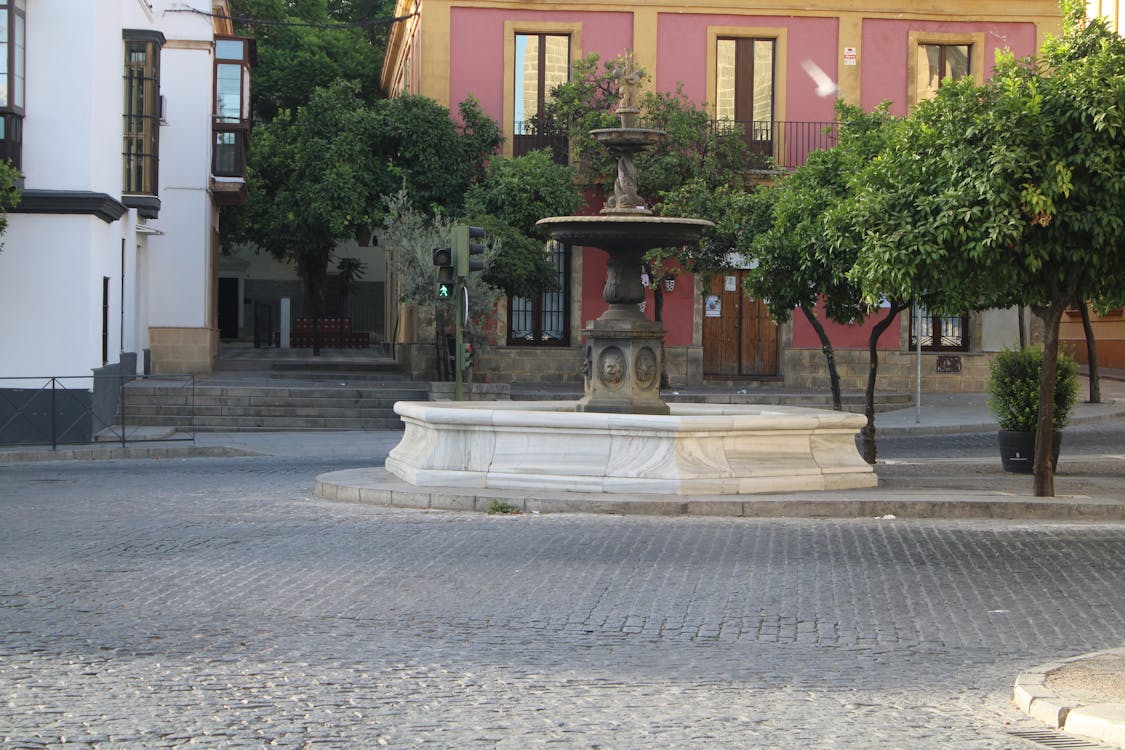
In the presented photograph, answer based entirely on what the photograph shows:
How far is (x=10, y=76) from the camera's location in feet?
64.6

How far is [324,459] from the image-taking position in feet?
60.9

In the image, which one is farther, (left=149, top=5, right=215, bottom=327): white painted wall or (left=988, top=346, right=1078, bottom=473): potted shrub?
(left=149, top=5, right=215, bottom=327): white painted wall

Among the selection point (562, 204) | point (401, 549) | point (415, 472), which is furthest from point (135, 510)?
point (562, 204)

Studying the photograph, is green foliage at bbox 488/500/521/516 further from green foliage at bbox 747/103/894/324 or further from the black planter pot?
the black planter pot

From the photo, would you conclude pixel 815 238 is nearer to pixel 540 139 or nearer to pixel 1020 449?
pixel 1020 449

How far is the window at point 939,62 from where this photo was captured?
31.2 meters

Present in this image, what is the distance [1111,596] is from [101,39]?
16.8 m

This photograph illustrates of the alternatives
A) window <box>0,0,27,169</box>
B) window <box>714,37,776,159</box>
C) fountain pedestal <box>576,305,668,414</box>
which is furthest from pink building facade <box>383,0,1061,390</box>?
fountain pedestal <box>576,305,668,414</box>

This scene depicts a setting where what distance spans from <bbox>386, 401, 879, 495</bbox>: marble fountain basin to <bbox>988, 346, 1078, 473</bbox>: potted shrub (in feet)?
10.3

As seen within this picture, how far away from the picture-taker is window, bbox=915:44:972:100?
3119 centimetres

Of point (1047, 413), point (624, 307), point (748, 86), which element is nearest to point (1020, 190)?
point (1047, 413)

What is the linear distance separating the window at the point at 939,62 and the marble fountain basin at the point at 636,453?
1923 cm

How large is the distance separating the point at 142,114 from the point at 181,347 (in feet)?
19.8

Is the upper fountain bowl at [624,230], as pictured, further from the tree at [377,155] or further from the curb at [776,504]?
the tree at [377,155]
